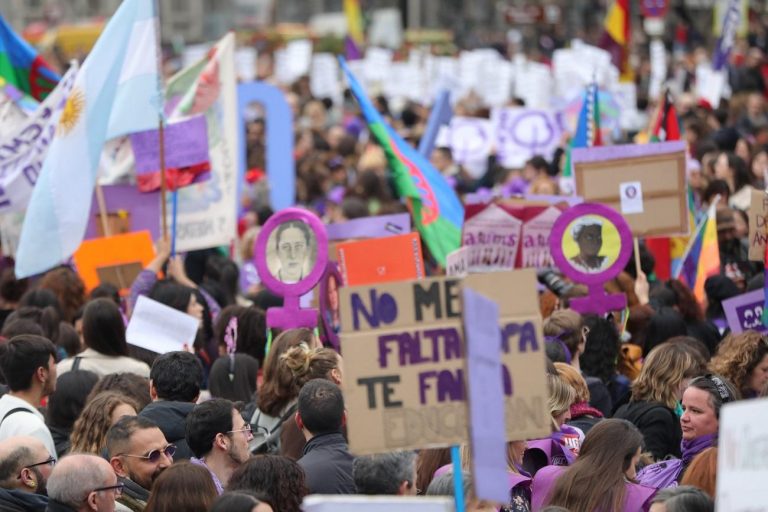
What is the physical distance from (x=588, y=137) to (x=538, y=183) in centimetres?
69

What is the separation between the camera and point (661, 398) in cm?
711

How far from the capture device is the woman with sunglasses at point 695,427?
20.5ft

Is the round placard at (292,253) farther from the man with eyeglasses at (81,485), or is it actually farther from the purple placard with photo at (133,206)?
the purple placard with photo at (133,206)

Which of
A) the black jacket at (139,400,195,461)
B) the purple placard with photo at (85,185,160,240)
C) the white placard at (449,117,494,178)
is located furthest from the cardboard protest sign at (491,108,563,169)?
the black jacket at (139,400,195,461)

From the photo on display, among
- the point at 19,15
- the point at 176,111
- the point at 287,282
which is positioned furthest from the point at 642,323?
the point at 19,15

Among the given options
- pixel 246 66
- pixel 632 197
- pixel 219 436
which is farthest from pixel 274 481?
pixel 246 66

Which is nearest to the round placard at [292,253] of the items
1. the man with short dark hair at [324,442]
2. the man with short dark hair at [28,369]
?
the man with short dark hair at [28,369]

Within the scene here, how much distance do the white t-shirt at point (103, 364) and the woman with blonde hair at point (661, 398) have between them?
232 centimetres

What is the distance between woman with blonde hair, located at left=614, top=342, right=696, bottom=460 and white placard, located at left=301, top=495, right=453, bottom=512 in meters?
2.92

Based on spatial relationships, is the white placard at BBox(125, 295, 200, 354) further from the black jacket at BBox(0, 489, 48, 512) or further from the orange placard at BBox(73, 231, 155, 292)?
the black jacket at BBox(0, 489, 48, 512)

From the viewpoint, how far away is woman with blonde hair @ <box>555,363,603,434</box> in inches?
270

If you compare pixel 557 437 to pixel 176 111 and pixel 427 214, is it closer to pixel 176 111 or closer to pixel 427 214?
pixel 427 214

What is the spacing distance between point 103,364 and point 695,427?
297 centimetres

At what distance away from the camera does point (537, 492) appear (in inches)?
234
